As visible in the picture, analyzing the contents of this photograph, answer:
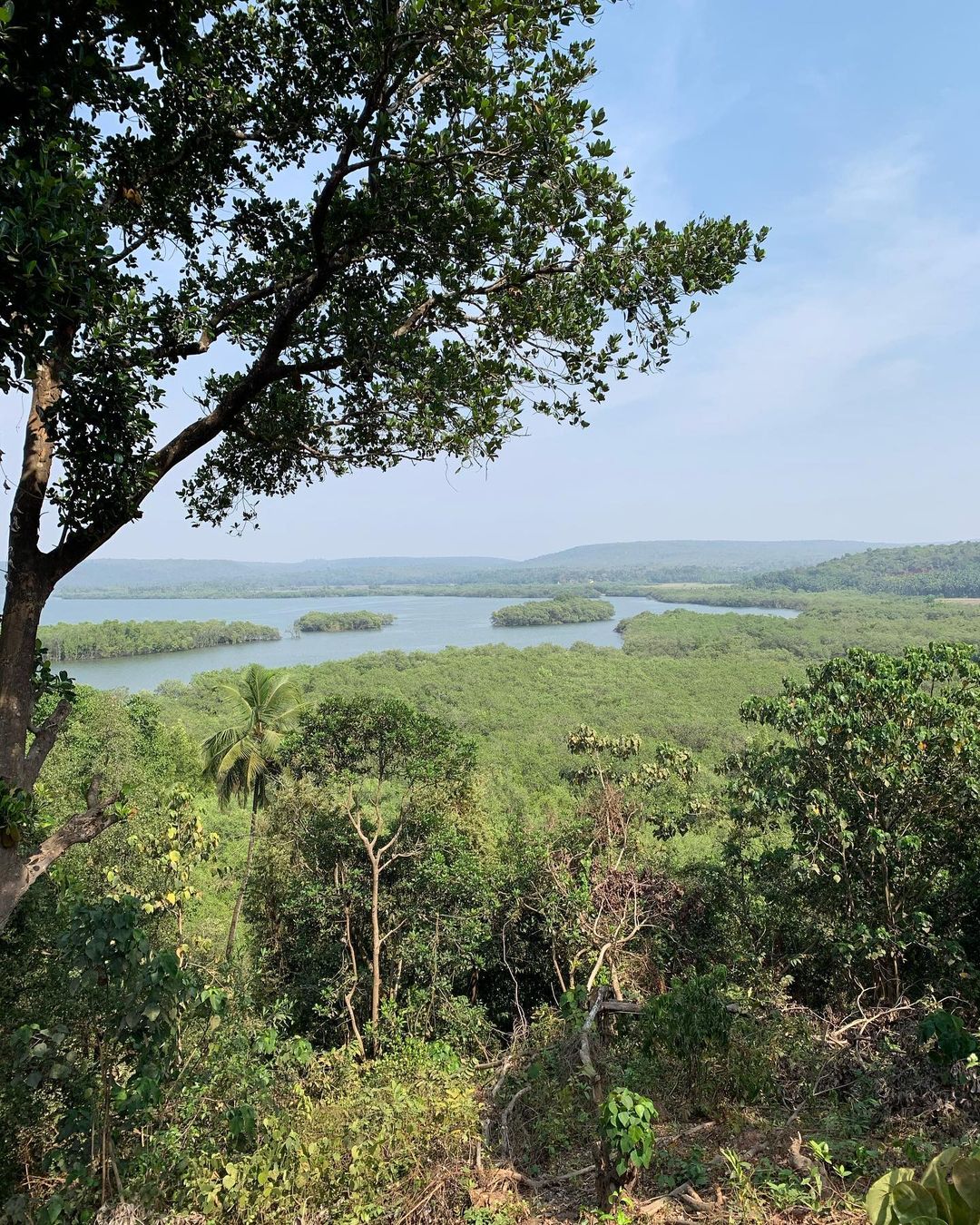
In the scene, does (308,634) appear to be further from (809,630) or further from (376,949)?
(376,949)

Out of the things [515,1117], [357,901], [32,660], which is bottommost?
[357,901]

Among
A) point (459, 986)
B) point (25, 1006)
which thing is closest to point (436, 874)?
Answer: point (459, 986)

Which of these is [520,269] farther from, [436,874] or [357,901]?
[357,901]

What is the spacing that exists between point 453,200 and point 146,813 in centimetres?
905

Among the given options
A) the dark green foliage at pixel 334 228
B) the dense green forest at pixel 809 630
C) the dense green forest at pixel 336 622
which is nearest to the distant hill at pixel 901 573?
the dense green forest at pixel 809 630

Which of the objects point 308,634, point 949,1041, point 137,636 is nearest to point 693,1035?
point 949,1041

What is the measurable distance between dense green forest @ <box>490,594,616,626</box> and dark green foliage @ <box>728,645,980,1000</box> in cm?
7681

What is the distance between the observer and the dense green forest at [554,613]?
8394 cm

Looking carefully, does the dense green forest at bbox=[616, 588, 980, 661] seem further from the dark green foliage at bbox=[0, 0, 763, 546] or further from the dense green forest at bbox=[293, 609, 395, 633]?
the dark green foliage at bbox=[0, 0, 763, 546]

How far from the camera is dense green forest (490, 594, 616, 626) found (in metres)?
83.9

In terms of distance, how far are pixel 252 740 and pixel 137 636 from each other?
42720 mm

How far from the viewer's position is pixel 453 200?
2865 mm

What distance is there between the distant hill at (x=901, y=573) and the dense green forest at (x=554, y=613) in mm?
41386

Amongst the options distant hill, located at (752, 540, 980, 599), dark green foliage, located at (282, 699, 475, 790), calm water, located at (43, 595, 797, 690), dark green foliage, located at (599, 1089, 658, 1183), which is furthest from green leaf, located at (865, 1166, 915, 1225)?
distant hill, located at (752, 540, 980, 599)
